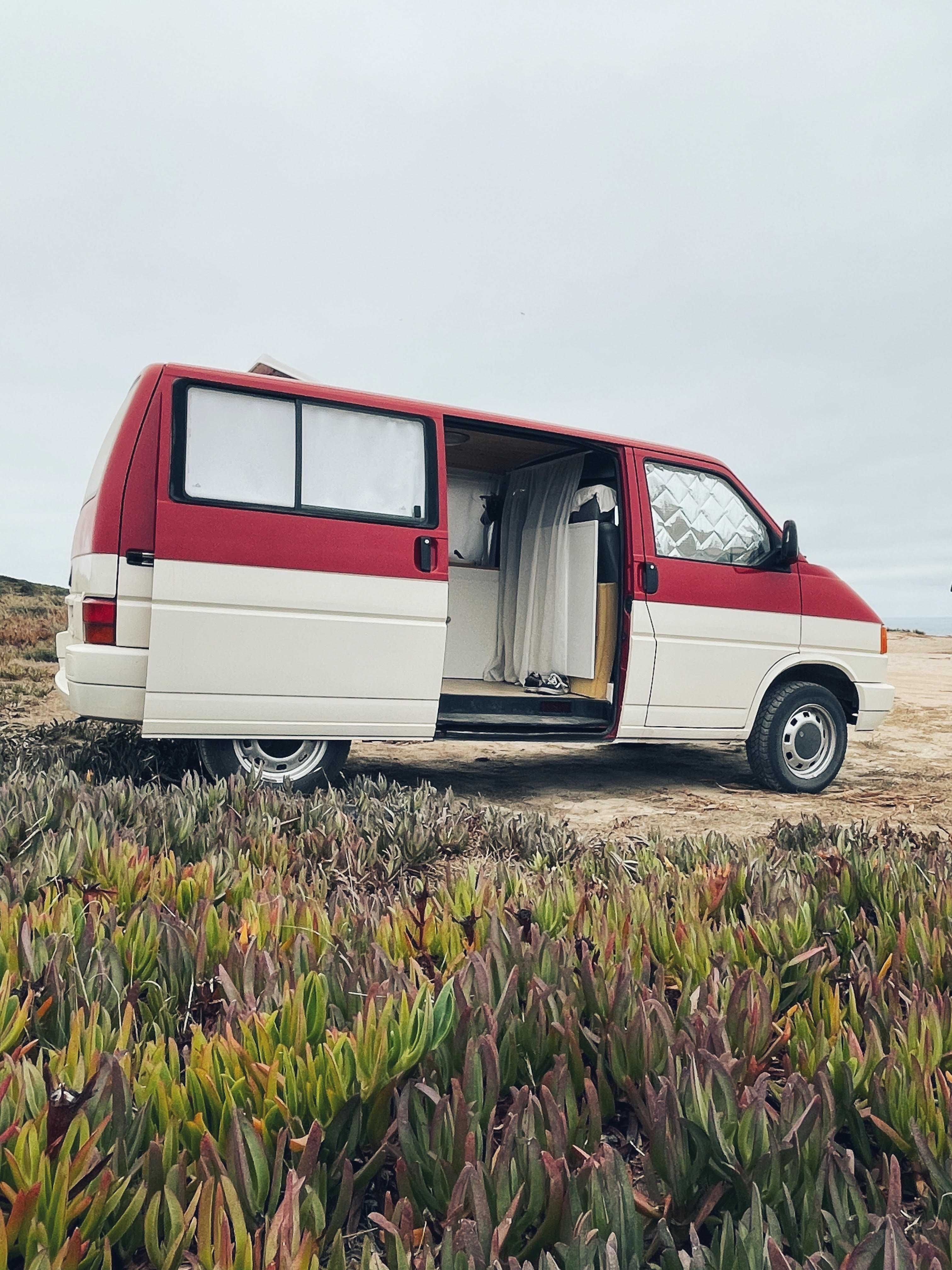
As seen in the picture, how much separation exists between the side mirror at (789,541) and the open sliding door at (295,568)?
253cm

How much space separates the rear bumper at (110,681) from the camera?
4.98 m

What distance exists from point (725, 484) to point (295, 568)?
3279 mm

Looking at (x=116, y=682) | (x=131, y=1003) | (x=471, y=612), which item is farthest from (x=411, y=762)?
(x=131, y=1003)

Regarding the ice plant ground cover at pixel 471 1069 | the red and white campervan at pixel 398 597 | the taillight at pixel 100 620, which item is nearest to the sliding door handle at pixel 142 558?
the red and white campervan at pixel 398 597

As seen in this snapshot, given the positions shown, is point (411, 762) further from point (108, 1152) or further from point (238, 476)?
point (108, 1152)

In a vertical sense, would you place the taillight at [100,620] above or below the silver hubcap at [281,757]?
above

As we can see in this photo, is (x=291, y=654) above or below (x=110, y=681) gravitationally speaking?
above

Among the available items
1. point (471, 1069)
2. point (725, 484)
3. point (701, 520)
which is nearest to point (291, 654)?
point (701, 520)

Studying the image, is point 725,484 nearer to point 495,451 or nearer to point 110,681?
point 495,451

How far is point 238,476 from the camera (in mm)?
5250

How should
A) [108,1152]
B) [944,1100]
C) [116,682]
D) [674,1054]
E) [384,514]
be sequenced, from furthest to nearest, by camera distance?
[384,514], [116,682], [674,1054], [944,1100], [108,1152]

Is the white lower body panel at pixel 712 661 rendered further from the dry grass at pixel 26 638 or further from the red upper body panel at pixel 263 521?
the dry grass at pixel 26 638

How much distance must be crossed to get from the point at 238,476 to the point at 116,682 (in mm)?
1249

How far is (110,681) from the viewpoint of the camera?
5.01m
